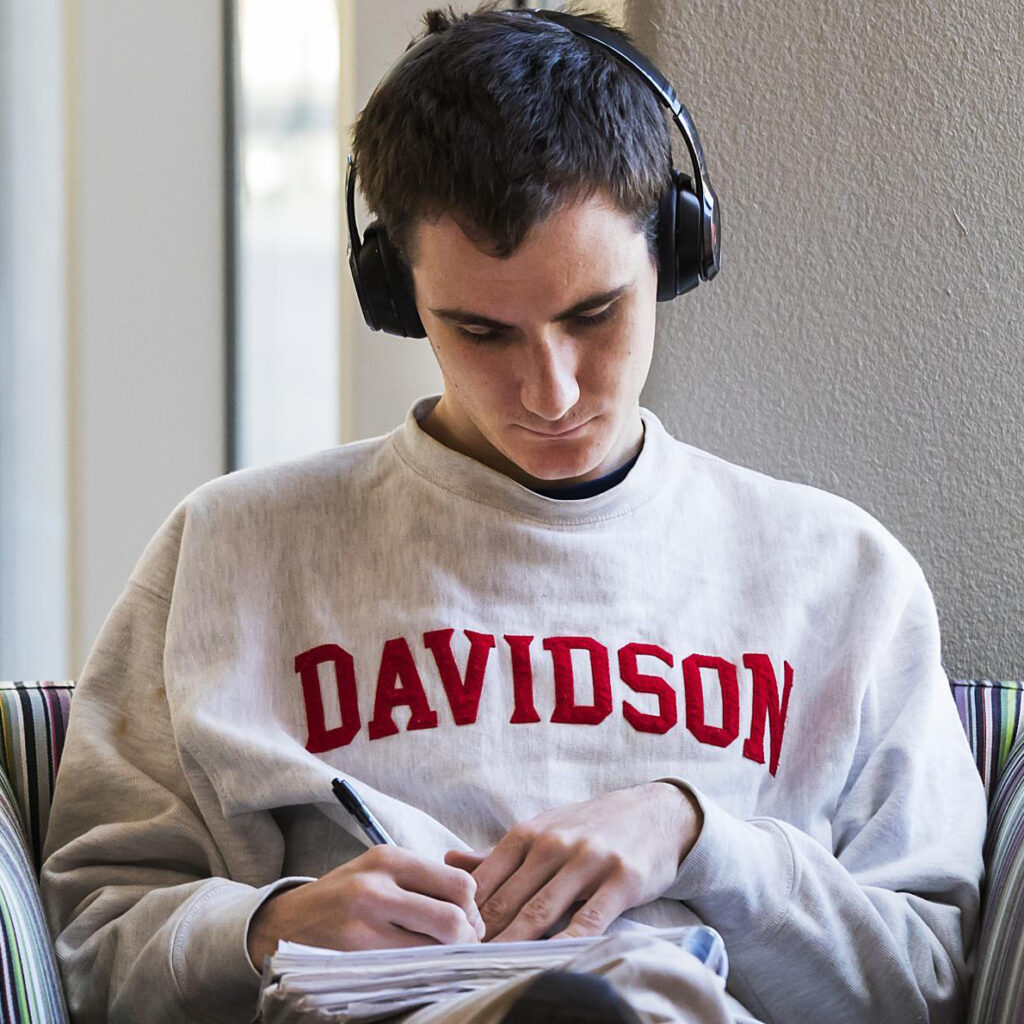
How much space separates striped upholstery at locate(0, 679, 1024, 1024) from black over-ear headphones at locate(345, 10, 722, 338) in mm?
484

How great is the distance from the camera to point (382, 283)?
45.9 inches

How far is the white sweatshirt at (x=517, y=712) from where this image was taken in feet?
3.59

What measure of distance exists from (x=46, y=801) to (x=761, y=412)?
2.64ft

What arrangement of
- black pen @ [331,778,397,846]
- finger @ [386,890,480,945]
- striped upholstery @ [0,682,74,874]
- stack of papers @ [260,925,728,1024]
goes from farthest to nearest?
striped upholstery @ [0,682,74,874] → black pen @ [331,778,397,846] → finger @ [386,890,480,945] → stack of papers @ [260,925,728,1024]

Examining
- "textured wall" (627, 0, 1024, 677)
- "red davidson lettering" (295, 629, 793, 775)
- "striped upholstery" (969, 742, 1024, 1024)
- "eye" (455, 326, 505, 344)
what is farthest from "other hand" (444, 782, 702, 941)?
"textured wall" (627, 0, 1024, 677)

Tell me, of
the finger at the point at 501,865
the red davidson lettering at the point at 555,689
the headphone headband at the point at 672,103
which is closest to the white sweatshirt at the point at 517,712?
the red davidson lettering at the point at 555,689

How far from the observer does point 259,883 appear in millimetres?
1155

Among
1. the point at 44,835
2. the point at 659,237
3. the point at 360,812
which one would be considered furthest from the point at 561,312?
the point at 44,835

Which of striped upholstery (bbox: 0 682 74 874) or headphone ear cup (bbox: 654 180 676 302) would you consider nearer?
headphone ear cup (bbox: 654 180 676 302)

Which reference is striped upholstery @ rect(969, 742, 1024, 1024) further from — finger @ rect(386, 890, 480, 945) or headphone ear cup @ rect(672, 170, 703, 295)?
headphone ear cup @ rect(672, 170, 703, 295)

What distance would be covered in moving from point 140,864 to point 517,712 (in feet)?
1.11

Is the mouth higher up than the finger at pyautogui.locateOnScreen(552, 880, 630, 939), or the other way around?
the mouth

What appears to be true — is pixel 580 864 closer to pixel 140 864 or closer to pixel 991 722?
pixel 140 864

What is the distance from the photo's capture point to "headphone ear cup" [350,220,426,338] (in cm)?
115
